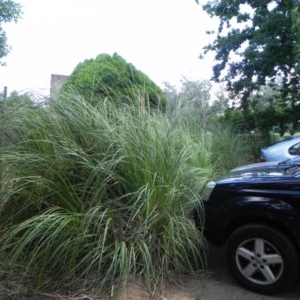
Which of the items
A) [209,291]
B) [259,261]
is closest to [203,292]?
[209,291]

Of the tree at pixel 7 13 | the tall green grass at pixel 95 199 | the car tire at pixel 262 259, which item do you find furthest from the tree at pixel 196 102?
the tree at pixel 7 13

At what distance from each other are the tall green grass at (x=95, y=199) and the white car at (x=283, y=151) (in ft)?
15.8

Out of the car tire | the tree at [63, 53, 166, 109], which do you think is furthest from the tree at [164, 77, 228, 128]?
the car tire

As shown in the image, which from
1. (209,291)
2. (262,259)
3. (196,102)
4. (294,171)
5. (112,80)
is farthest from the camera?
(196,102)

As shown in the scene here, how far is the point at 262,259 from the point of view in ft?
12.8

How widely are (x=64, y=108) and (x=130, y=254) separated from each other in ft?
5.88

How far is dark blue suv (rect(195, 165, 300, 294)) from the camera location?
149 inches

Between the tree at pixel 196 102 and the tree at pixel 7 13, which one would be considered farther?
the tree at pixel 7 13

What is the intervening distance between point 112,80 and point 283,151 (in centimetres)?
443

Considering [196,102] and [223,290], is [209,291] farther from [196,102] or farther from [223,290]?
[196,102]

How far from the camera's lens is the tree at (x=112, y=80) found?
5072mm

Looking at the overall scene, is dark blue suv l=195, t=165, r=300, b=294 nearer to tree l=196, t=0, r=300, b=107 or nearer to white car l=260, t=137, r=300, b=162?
white car l=260, t=137, r=300, b=162

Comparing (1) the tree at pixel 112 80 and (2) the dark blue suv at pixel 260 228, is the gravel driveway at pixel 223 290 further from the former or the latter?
(1) the tree at pixel 112 80

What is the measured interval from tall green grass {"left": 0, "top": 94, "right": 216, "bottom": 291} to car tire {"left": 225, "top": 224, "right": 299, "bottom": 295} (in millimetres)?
456
